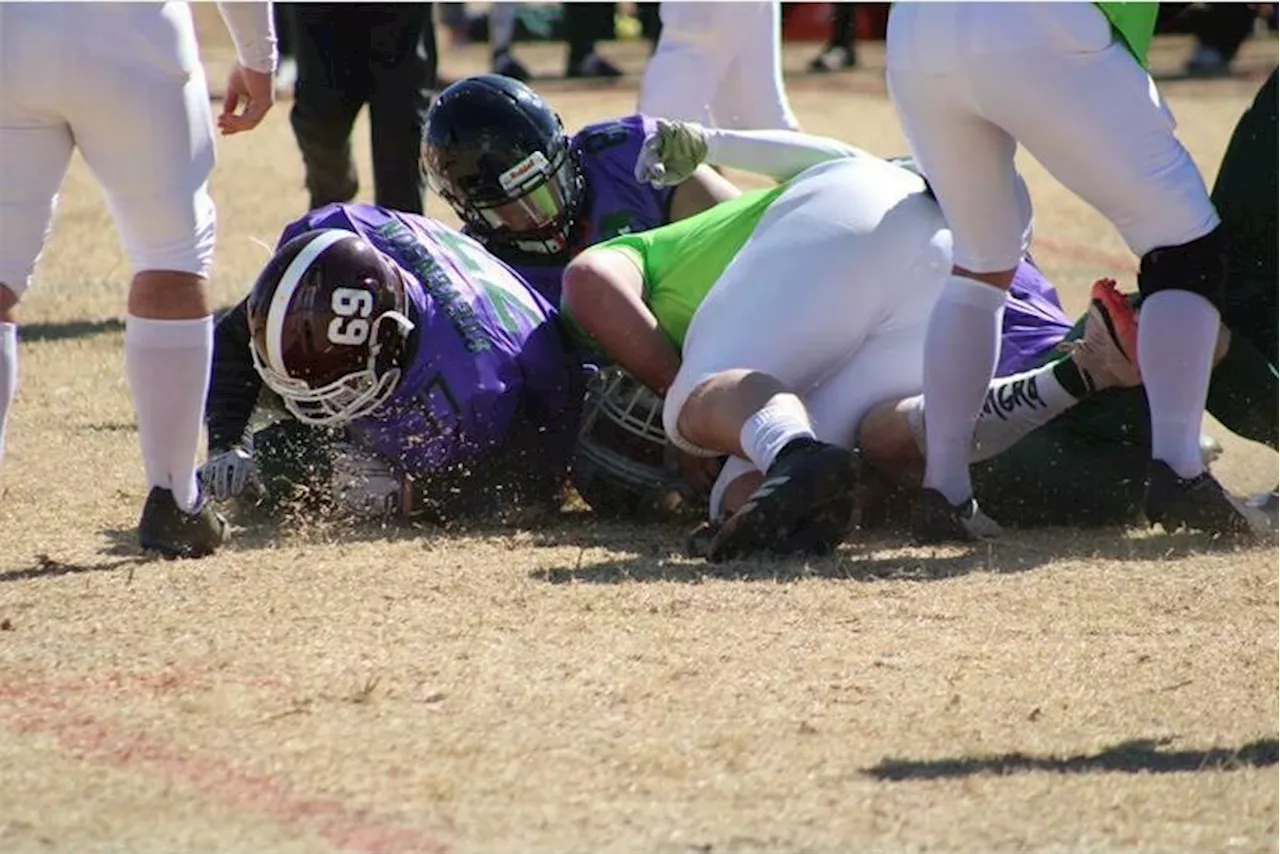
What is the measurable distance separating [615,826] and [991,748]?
67 cm

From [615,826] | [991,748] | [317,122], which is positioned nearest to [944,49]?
[991,748]

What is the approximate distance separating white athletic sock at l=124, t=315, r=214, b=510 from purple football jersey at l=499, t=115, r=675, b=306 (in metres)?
1.25

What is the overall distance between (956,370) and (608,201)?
3.84ft

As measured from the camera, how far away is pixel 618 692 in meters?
3.86

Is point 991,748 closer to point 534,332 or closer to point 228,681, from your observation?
point 228,681

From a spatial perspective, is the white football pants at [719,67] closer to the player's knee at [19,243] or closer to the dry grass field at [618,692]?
the dry grass field at [618,692]

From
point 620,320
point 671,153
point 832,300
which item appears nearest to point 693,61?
point 671,153

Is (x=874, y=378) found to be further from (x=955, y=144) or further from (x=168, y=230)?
→ (x=168, y=230)

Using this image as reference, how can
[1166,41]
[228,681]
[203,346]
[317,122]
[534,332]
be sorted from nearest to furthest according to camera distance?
[228,681], [203,346], [534,332], [317,122], [1166,41]

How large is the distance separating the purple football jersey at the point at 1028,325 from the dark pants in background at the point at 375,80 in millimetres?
3030

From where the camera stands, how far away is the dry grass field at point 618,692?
3.28m

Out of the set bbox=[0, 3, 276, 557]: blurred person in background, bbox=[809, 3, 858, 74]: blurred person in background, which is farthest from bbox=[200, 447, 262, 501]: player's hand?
bbox=[809, 3, 858, 74]: blurred person in background

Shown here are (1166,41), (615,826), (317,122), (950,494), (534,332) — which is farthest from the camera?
(1166,41)

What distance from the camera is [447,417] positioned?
5.08 metres
